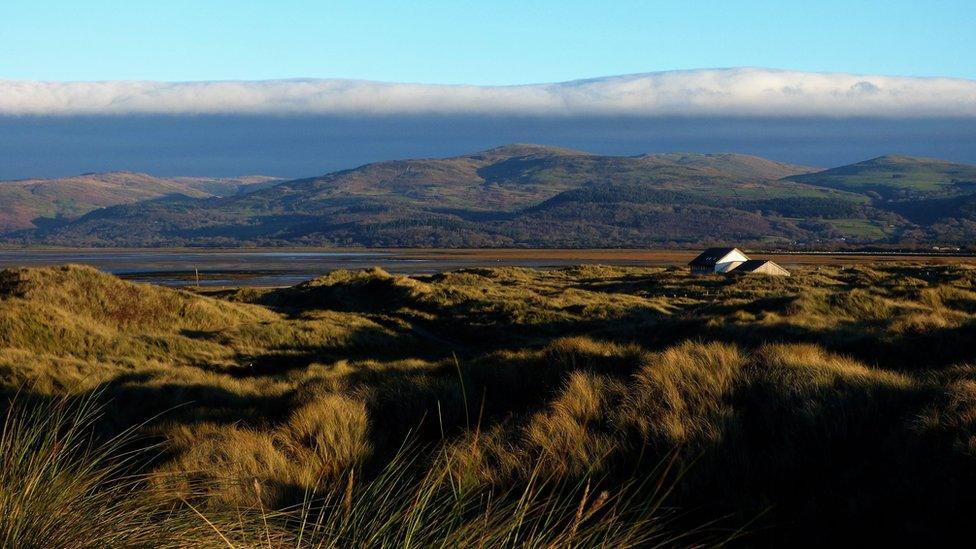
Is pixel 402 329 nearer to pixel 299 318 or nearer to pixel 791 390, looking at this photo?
pixel 299 318

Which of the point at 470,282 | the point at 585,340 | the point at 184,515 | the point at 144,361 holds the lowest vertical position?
the point at 470,282

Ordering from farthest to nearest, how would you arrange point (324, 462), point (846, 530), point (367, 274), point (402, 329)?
point (367, 274) → point (402, 329) → point (324, 462) → point (846, 530)

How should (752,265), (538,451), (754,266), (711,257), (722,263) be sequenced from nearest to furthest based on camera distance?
(538,451)
(754,266)
(752,265)
(722,263)
(711,257)

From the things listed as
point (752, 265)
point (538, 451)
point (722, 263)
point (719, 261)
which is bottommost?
point (722, 263)

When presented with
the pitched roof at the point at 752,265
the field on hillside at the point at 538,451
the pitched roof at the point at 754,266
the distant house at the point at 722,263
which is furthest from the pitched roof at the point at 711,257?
the field on hillside at the point at 538,451

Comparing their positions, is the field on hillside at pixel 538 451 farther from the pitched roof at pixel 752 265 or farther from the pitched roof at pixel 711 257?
the pitched roof at pixel 711 257

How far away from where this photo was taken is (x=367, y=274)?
50094 millimetres

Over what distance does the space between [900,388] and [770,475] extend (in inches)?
74.0

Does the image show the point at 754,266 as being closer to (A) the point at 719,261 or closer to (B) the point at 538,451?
(A) the point at 719,261

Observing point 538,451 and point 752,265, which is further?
point 752,265

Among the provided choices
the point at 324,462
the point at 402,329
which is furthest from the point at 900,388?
the point at 402,329

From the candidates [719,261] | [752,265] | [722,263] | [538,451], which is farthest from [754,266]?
[538,451]

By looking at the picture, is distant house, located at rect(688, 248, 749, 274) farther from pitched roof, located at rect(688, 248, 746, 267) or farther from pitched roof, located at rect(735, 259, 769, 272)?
pitched roof, located at rect(735, 259, 769, 272)

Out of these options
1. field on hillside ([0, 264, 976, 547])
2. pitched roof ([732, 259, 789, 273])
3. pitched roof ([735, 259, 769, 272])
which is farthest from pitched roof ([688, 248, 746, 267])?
field on hillside ([0, 264, 976, 547])
